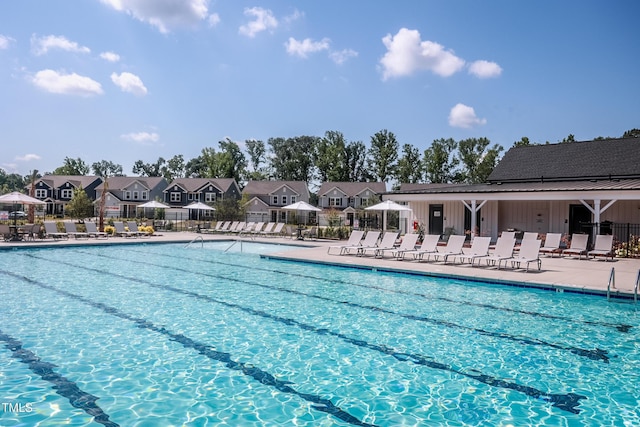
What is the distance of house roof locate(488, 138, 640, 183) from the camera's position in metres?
22.8

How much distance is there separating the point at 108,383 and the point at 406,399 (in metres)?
3.35

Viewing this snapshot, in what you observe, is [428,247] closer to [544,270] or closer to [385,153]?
[544,270]

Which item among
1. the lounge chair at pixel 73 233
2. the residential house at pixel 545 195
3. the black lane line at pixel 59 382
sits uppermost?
the residential house at pixel 545 195

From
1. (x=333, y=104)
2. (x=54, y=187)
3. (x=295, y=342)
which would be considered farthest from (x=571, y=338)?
(x=54, y=187)

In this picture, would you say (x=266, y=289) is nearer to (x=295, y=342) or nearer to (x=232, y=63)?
(x=295, y=342)

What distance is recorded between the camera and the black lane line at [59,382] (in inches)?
177

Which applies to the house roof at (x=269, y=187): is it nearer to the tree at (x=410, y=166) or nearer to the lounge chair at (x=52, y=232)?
the tree at (x=410, y=166)

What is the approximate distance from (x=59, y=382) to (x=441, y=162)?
55.1 meters

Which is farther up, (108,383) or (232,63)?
(232,63)

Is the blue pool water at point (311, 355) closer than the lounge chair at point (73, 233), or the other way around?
the blue pool water at point (311, 355)

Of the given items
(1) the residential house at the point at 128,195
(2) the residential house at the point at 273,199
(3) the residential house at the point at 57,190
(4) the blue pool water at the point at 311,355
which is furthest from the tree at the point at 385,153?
(4) the blue pool water at the point at 311,355

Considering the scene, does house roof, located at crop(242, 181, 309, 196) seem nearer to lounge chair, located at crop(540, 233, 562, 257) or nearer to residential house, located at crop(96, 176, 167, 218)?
residential house, located at crop(96, 176, 167, 218)

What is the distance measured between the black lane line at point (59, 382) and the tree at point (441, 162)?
5397cm

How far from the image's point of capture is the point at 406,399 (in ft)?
16.4
